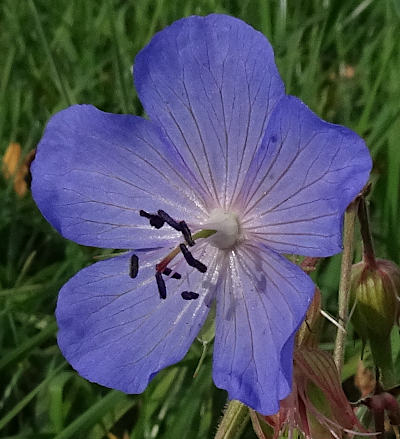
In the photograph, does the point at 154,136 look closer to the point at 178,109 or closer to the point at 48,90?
the point at 178,109

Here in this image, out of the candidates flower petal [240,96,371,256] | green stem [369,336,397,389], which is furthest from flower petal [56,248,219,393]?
green stem [369,336,397,389]

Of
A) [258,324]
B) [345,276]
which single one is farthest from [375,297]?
[258,324]

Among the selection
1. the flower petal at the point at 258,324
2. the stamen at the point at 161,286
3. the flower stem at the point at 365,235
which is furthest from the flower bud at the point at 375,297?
the stamen at the point at 161,286

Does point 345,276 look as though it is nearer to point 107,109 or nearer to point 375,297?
point 375,297

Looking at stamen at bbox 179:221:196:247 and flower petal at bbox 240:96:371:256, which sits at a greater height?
flower petal at bbox 240:96:371:256

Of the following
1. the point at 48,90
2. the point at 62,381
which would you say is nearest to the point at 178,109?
the point at 62,381

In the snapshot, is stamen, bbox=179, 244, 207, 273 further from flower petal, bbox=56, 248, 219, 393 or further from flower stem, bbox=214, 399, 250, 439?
flower stem, bbox=214, 399, 250, 439
